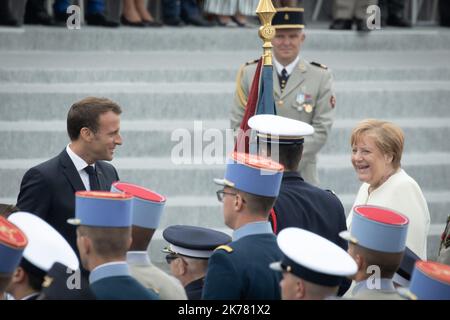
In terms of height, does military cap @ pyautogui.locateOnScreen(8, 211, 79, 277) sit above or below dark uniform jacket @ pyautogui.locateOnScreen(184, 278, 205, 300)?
above

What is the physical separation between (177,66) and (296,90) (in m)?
2.22

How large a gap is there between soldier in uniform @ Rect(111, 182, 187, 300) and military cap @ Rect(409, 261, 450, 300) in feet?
3.09

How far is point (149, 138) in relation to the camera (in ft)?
30.7

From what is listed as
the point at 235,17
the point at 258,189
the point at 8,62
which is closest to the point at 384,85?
the point at 235,17

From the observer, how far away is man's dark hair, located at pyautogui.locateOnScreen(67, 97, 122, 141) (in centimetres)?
582

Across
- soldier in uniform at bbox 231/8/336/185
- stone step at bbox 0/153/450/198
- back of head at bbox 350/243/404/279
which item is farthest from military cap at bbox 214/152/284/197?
stone step at bbox 0/153/450/198

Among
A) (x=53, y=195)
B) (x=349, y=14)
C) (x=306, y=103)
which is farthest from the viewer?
(x=349, y=14)

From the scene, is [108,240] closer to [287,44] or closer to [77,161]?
[77,161]

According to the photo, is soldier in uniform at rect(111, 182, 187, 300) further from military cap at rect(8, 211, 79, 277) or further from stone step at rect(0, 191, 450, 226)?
stone step at rect(0, 191, 450, 226)

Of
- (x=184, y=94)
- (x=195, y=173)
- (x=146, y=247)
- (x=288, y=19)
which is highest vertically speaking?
(x=288, y=19)

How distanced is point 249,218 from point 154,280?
477mm

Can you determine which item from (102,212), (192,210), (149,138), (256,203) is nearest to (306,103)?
(192,210)

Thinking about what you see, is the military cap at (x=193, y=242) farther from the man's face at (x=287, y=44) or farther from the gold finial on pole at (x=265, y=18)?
the man's face at (x=287, y=44)

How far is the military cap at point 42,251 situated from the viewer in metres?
4.36
